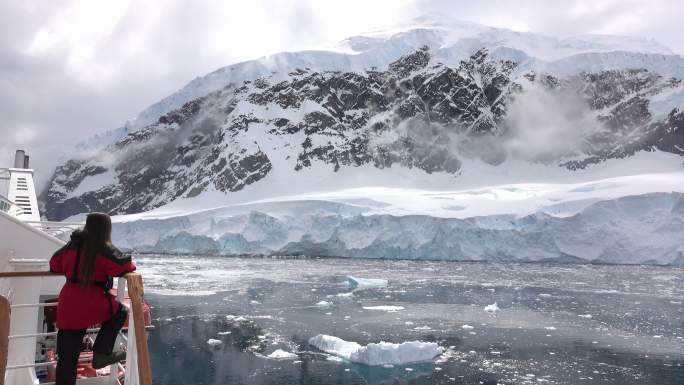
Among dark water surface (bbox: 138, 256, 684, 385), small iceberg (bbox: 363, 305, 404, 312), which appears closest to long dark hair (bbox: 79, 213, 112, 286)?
dark water surface (bbox: 138, 256, 684, 385)

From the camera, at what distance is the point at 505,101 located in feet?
308

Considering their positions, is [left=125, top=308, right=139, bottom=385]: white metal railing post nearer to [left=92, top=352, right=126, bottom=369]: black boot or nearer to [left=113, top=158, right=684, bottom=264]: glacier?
[left=92, top=352, right=126, bottom=369]: black boot

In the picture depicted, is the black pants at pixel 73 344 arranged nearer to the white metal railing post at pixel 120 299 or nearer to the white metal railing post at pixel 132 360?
the white metal railing post at pixel 132 360

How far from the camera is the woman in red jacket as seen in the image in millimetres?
2344

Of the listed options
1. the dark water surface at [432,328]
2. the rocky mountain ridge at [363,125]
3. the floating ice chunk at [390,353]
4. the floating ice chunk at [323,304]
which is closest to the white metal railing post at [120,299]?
the dark water surface at [432,328]

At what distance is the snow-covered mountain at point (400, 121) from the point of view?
268 ft

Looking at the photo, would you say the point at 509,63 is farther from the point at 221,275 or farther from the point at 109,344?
the point at 109,344

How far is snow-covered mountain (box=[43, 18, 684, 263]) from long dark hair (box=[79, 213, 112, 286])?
72.5 m

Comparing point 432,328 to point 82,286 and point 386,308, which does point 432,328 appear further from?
point 82,286

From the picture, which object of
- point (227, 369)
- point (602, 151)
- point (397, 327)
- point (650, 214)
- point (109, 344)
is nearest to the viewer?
point (109, 344)

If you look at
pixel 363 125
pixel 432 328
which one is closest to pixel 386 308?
pixel 432 328

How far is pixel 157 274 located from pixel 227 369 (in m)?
18.9

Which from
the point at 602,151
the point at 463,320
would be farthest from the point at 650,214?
the point at 602,151

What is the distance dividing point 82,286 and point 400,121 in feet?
313
